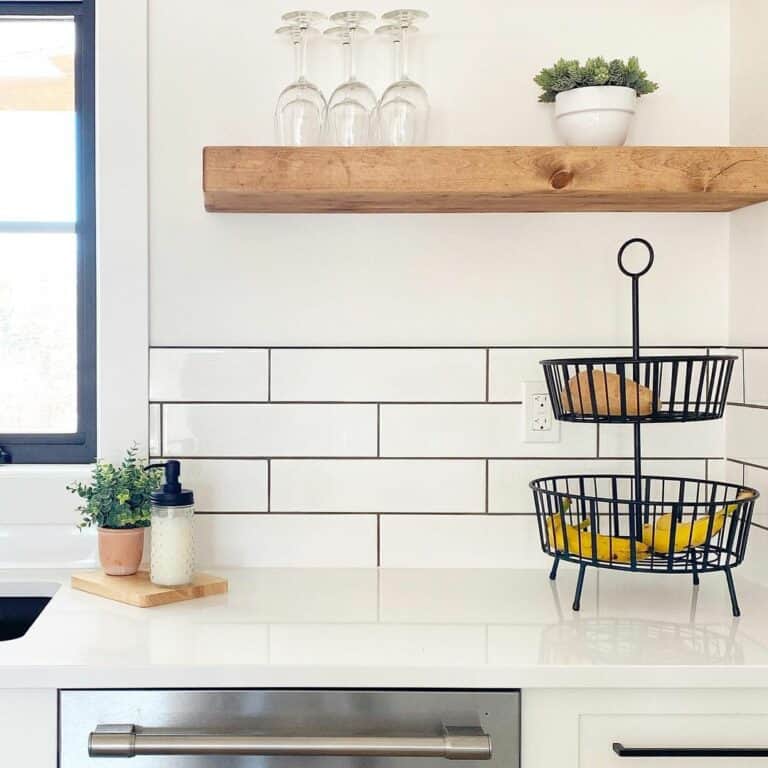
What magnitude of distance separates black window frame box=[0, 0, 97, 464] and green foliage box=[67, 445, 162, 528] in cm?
21

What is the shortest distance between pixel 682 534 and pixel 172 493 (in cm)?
81

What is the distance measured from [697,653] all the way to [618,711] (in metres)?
0.14

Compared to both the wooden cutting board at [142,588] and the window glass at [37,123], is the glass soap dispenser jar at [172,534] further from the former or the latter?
the window glass at [37,123]

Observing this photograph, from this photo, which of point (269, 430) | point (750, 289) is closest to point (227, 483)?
point (269, 430)

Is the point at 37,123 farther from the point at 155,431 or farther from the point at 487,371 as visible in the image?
the point at 487,371

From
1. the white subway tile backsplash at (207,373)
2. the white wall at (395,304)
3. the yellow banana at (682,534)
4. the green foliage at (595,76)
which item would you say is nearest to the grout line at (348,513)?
the white wall at (395,304)

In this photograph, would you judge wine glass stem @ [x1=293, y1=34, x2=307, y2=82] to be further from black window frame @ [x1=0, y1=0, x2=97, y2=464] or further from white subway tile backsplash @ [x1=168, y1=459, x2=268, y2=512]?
white subway tile backsplash @ [x1=168, y1=459, x2=268, y2=512]

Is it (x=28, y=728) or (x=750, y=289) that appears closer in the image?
(x=28, y=728)

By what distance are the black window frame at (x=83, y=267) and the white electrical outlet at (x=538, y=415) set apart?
2.70 feet

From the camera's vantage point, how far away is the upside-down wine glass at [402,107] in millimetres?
1723

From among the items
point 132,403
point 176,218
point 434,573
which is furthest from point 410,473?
point 176,218

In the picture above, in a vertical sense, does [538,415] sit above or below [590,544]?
above

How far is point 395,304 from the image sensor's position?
186 centimetres

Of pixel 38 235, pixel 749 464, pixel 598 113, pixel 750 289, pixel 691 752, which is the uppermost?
pixel 598 113
